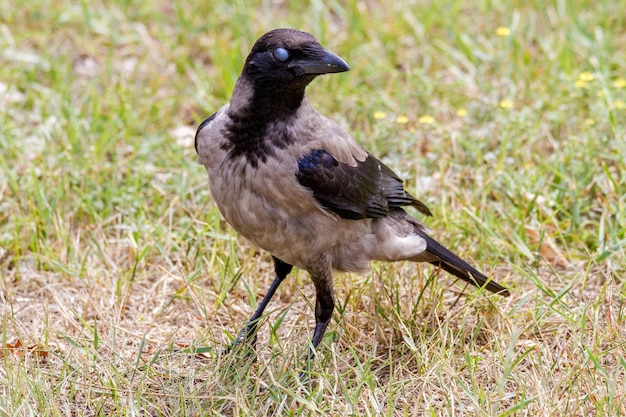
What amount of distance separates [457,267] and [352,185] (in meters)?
0.66

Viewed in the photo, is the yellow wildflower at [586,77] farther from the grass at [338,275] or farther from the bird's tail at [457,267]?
the bird's tail at [457,267]

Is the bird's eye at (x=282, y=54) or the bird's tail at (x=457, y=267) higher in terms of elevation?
the bird's eye at (x=282, y=54)

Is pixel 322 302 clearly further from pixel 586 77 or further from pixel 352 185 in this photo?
pixel 586 77

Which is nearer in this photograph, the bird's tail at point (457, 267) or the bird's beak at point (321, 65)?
the bird's beak at point (321, 65)

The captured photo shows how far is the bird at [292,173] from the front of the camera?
3480mm

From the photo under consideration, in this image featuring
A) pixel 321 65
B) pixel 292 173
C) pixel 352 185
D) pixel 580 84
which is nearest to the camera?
pixel 321 65

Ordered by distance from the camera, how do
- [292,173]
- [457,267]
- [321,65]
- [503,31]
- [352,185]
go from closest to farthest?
[321,65] → [292,173] → [352,185] → [457,267] → [503,31]

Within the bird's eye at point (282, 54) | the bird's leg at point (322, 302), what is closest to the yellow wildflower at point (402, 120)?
the bird's leg at point (322, 302)

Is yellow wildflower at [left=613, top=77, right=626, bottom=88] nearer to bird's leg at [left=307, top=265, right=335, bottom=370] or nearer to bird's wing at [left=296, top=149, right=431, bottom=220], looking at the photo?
bird's wing at [left=296, top=149, right=431, bottom=220]

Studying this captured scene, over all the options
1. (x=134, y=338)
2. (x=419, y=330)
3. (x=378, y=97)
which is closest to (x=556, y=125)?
(x=378, y=97)

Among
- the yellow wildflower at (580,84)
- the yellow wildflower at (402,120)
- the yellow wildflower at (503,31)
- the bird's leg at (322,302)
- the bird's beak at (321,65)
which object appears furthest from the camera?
the yellow wildflower at (503,31)

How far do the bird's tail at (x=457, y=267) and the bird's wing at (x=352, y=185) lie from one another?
21cm

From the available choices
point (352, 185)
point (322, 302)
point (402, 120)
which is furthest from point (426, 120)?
point (322, 302)

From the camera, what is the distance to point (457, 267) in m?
4.05
